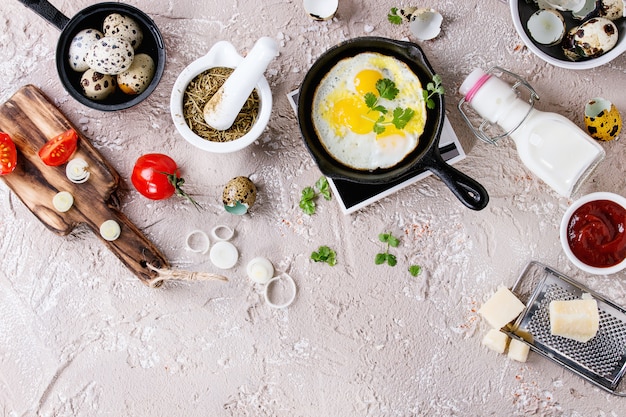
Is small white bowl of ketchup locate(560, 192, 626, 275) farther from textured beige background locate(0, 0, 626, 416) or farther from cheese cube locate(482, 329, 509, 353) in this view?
cheese cube locate(482, 329, 509, 353)

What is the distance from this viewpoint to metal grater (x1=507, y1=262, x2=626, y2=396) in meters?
1.86

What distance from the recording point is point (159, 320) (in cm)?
196

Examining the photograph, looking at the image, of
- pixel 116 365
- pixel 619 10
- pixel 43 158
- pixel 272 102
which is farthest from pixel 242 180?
pixel 619 10

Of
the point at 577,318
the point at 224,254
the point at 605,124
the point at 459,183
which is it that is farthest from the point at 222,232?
the point at 605,124

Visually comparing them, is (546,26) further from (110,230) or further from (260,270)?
(110,230)

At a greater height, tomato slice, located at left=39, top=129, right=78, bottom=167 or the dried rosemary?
the dried rosemary

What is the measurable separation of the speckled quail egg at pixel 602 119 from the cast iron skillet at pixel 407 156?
18.6 inches

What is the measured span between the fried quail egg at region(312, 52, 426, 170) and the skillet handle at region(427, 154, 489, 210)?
13cm

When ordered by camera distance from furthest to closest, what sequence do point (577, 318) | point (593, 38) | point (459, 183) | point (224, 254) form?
point (224, 254) < point (577, 318) < point (593, 38) < point (459, 183)

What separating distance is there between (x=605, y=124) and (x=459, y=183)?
1.89ft

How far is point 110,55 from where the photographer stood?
1728 mm

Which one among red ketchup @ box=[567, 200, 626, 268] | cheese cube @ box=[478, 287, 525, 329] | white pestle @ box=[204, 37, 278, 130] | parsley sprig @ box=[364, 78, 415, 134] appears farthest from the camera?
cheese cube @ box=[478, 287, 525, 329]

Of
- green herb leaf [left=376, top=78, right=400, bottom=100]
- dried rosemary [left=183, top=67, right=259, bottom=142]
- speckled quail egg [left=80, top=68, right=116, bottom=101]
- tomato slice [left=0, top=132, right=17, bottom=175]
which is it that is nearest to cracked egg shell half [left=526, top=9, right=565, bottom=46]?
green herb leaf [left=376, top=78, right=400, bottom=100]

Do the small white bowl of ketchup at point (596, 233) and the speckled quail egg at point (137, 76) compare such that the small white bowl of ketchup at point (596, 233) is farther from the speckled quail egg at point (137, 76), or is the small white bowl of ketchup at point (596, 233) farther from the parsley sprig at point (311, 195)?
the speckled quail egg at point (137, 76)
